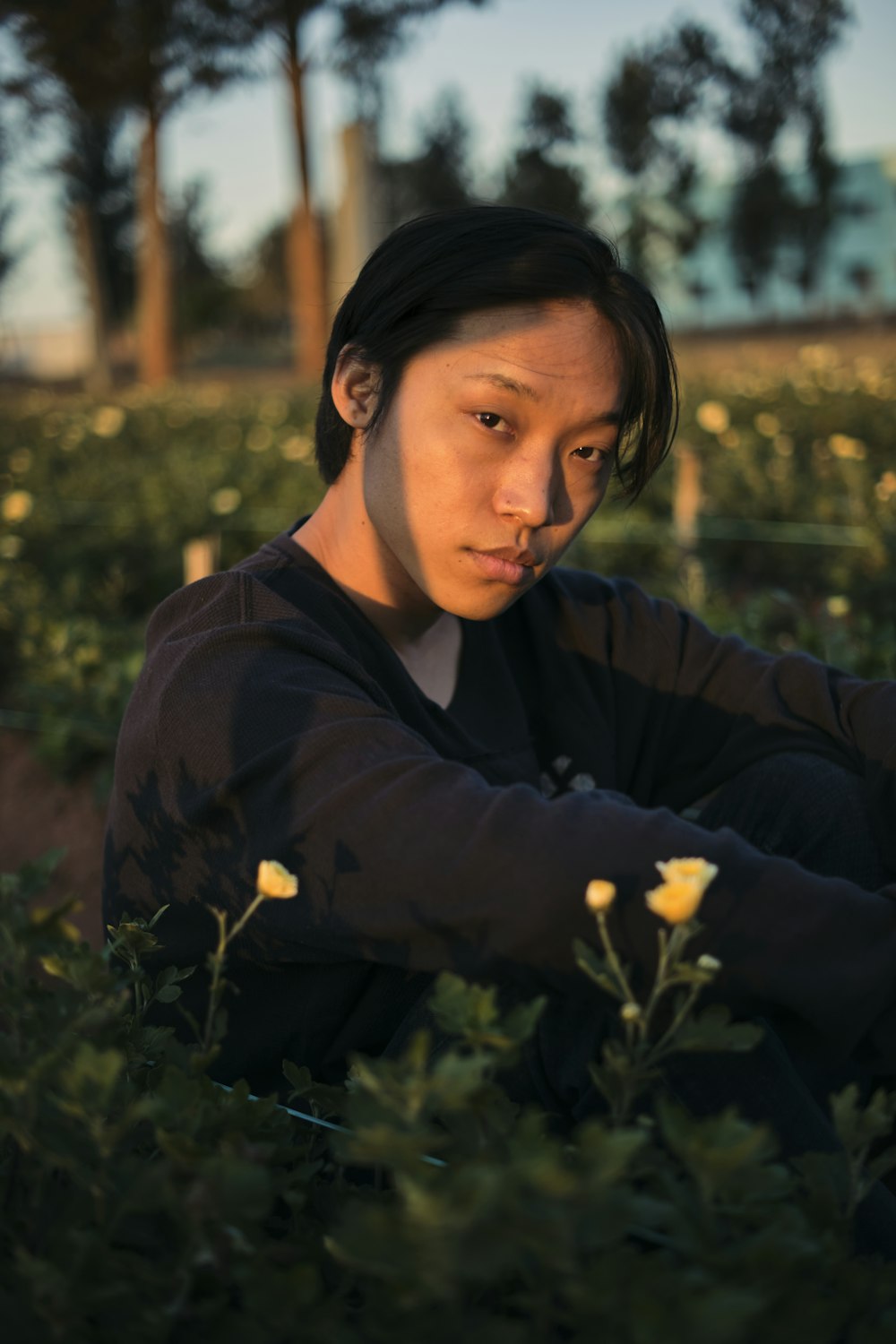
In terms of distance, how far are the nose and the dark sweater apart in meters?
0.27

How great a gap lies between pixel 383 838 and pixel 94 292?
3086cm

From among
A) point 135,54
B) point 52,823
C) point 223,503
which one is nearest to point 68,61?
point 135,54


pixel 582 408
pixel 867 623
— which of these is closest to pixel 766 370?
pixel 867 623

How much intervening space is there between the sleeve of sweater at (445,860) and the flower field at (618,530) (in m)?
1.52

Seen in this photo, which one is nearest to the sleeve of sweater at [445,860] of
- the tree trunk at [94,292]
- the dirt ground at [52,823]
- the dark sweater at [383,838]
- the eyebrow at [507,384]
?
the dark sweater at [383,838]

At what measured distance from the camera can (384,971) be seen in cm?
148

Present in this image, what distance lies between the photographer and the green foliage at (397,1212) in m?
0.75

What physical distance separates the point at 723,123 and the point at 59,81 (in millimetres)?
19421

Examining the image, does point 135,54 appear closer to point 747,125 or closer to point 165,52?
point 165,52

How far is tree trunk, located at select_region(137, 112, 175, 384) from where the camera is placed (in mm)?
21938

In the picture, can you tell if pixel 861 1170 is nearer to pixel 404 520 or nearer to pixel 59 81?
pixel 404 520

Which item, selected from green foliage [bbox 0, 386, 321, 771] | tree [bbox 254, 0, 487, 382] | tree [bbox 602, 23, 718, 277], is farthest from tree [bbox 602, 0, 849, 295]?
green foliage [bbox 0, 386, 321, 771]

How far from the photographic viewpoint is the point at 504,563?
5.24ft

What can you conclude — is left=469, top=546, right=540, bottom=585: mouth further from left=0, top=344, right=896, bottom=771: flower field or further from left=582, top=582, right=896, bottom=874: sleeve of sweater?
left=0, top=344, right=896, bottom=771: flower field
